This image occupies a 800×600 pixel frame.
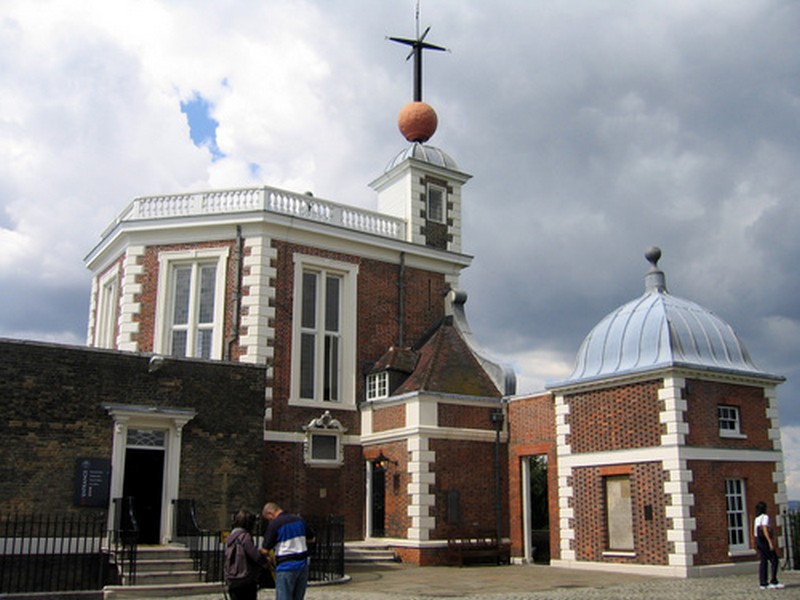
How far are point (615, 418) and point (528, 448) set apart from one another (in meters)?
3.43

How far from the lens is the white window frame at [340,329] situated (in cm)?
2384

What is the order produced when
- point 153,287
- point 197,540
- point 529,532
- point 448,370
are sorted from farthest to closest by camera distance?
1. point 153,287
2. point 448,370
3. point 529,532
4. point 197,540

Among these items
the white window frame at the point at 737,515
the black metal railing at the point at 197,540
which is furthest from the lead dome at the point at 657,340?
the black metal railing at the point at 197,540

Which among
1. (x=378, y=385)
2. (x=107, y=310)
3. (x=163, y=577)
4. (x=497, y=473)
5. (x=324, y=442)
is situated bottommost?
(x=163, y=577)

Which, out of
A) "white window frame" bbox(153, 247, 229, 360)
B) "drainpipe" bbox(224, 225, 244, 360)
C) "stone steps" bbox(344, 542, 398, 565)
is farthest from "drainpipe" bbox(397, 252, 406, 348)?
"stone steps" bbox(344, 542, 398, 565)

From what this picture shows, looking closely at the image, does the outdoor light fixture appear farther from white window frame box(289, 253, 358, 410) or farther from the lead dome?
the lead dome

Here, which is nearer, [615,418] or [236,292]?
[615,418]

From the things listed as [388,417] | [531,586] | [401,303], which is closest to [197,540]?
[388,417]

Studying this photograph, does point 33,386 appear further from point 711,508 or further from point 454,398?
point 711,508

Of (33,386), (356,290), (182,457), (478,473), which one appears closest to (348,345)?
(356,290)

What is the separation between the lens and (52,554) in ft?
53.9

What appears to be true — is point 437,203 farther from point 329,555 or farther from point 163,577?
point 163,577

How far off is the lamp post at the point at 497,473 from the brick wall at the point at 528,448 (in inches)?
10.8

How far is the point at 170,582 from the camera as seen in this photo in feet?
53.5
